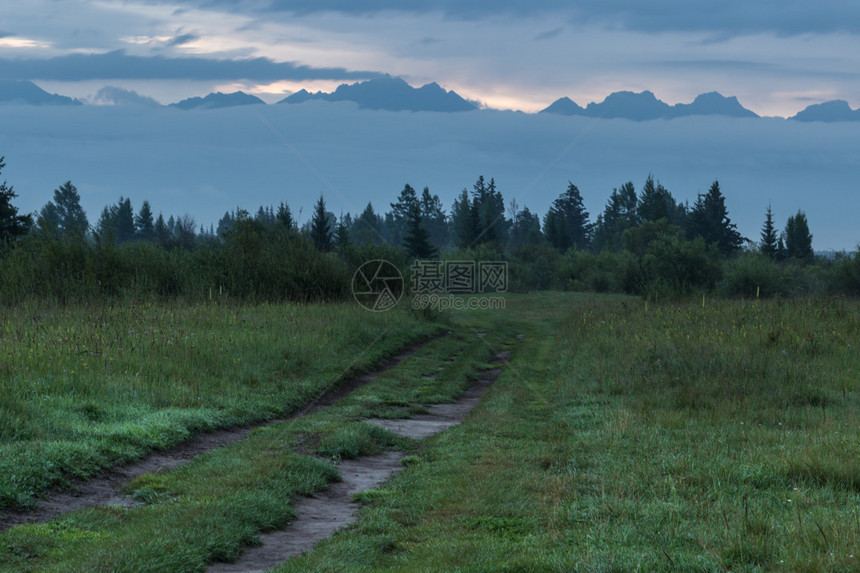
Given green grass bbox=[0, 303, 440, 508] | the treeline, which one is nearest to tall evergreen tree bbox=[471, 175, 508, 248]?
the treeline

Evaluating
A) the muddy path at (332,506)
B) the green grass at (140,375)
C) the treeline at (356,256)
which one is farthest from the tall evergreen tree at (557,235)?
the muddy path at (332,506)

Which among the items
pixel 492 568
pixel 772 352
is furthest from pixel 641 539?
pixel 772 352

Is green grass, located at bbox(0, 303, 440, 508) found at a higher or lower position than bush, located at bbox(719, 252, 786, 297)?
higher

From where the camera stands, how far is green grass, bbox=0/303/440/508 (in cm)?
810

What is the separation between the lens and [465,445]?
9.61 m

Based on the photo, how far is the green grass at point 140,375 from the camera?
26.6 ft

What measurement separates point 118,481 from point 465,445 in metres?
4.27

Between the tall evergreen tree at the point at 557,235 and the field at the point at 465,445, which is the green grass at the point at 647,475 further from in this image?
the tall evergreen tree at the point at 557,235

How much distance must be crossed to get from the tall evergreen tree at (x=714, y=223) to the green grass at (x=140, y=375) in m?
78.2

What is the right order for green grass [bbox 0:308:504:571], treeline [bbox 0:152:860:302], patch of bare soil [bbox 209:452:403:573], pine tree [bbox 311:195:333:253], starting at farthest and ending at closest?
pine tree [bbox 311:195:333:253] < treeline [bbox 0:152:860:302] < patch of bare soil [bbox 209:452:403:573] < green grass [bbox 0:308:504:571]

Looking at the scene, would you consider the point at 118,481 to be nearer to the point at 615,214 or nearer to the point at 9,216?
the point at 9,216

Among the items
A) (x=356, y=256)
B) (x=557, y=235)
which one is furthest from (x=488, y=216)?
(x=356, y=256)

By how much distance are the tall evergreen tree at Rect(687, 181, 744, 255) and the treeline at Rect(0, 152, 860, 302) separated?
147 millimetres

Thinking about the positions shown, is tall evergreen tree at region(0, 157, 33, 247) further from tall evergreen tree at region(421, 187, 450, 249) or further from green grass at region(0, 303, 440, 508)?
tall evergreen tree at region(421, 187, 450, 249)
